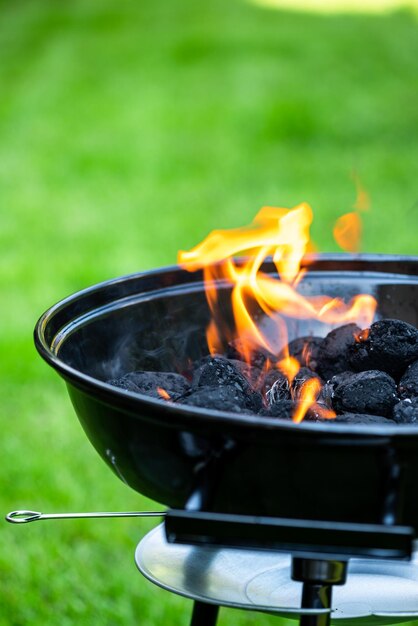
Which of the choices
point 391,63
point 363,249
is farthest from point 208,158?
point 391,63

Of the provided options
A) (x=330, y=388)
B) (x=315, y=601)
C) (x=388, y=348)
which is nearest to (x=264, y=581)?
(x=315, y=601)

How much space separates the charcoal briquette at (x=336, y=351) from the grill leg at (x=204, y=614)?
472 mm

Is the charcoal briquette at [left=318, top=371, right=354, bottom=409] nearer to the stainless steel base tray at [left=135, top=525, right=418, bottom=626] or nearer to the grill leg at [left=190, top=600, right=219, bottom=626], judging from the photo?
the stainless steel base tray at [left=135, top=525, right=418, bottom=626]

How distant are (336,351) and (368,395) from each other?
0.86ft

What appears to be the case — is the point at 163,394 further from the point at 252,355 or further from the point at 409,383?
the point at 409,383

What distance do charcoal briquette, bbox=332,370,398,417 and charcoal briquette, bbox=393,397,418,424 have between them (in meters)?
0.02

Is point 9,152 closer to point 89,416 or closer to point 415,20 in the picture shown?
point 89,416

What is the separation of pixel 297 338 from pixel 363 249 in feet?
9.50

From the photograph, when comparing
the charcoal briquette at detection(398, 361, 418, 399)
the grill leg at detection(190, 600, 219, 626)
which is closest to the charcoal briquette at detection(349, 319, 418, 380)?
the charcoal briquette at detection(398, 361, 418, 399)

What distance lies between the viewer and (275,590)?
1.59m

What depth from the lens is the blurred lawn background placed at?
268cm

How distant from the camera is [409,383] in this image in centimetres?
155

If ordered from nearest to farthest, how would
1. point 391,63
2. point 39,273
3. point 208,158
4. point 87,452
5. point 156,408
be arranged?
point 156,408 → point 87,452 → point 39,273 → point 208,158 → point 391,63

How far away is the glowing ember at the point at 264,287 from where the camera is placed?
1829 mm
